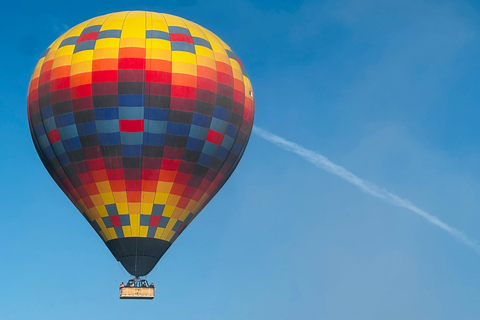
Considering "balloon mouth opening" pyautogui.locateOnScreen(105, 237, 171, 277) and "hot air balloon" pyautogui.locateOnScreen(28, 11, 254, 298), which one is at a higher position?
"hot air balloon" pyautogui.locateOnScreen(28, 11, 254, 298)

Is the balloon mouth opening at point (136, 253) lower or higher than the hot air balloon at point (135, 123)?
lower

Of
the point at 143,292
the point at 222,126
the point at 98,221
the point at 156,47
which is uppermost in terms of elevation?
the point at 156,47

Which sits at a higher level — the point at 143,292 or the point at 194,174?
the point at 194,174

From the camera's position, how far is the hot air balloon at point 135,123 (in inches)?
1457

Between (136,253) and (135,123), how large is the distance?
4.82 metres

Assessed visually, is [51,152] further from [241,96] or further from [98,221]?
[241,96]

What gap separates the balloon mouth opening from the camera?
37.5m

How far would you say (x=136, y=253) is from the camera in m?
37.5

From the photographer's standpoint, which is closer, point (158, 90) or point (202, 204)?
point (158, 90)

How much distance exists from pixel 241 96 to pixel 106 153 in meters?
5.76

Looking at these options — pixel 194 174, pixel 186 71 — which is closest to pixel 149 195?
pixel 194 174

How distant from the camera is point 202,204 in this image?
1554 inches

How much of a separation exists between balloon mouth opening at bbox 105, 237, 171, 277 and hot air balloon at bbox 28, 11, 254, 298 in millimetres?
37

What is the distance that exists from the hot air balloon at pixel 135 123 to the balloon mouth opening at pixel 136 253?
0.04m
